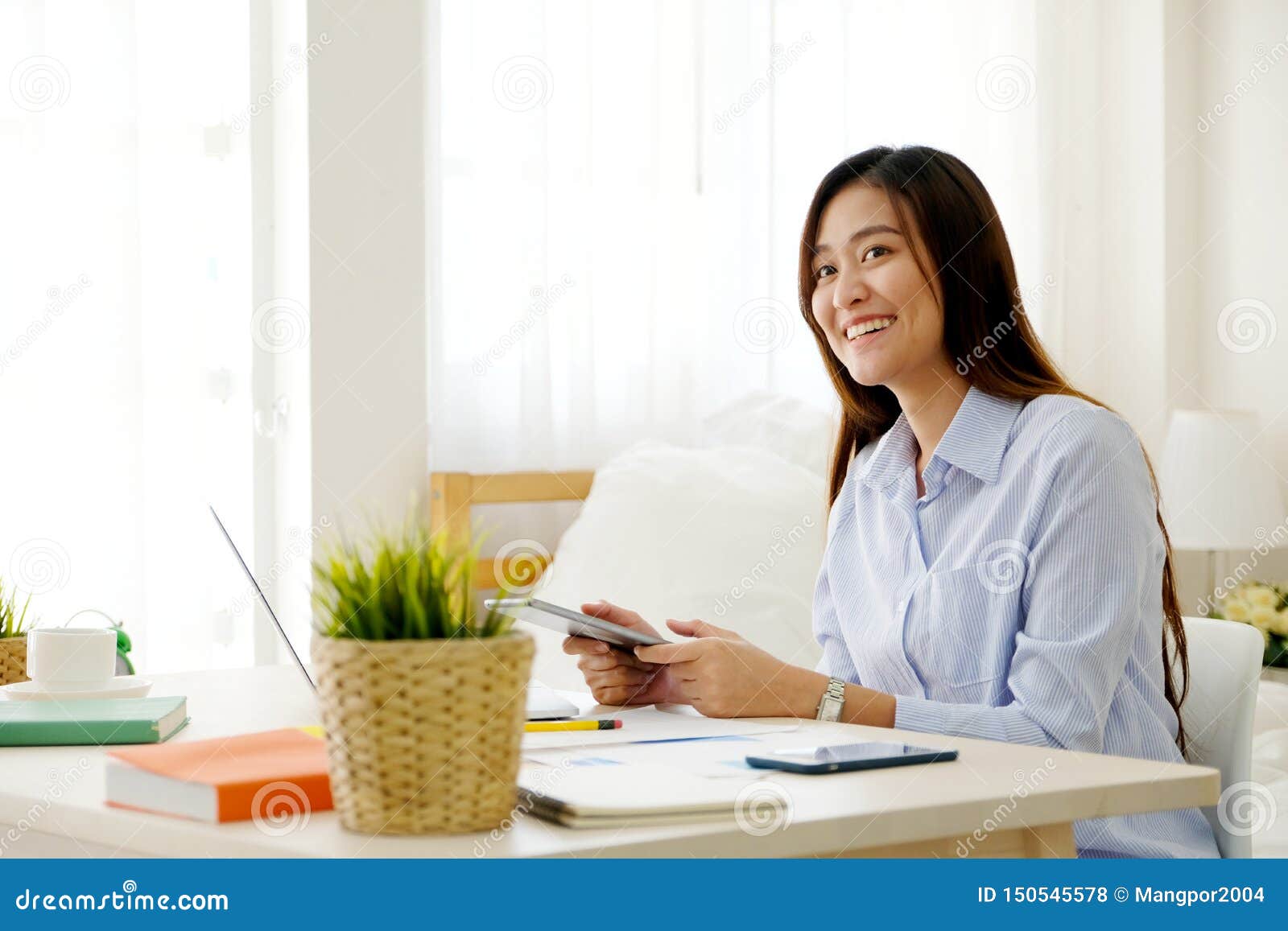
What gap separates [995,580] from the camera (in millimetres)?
1319

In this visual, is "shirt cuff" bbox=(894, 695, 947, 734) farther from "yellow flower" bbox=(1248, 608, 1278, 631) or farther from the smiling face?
"yellow flower" bbox=(1248, 608, 1278, 631)

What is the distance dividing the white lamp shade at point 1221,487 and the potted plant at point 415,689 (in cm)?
248

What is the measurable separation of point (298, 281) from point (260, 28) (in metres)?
0.45

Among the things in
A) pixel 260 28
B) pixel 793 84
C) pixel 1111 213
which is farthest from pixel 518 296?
pixel 1111 213

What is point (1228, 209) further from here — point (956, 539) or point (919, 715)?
point (919, 715)

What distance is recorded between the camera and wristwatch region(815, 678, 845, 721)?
4.09 ft

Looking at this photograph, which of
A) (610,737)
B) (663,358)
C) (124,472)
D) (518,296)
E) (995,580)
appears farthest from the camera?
(663,358)

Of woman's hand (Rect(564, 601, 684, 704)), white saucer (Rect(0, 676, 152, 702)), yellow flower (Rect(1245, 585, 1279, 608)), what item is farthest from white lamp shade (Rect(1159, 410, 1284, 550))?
white saucer (Rect(0, 676, 152, 702))

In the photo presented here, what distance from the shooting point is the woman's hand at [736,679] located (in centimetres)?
122

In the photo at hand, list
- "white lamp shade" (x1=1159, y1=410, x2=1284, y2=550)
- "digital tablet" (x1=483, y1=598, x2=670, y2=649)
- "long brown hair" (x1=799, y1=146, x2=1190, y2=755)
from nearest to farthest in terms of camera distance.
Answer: "digital tablet" (x1=483, y1=598, x2=670, y2=649)
"long brown hair" (x1=799, y1=146, x2=1190, y2=755)
"white lamp shade" (x1=1159, y1=410, x2=1284, y2=550)

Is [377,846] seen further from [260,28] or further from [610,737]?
[260,28]

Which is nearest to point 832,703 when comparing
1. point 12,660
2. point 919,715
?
point 919,715

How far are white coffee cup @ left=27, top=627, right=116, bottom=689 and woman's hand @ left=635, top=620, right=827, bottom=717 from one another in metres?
0.49
